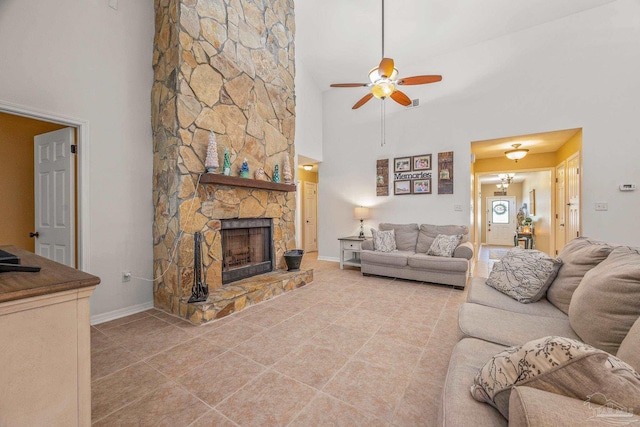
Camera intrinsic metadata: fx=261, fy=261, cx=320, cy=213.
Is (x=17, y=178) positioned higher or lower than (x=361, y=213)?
higher

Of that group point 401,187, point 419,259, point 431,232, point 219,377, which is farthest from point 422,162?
point 219,377

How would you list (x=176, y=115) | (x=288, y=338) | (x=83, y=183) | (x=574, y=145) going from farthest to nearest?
(x=574, y=145) < (x=176, y=115) < (x=83, y=183) < (x=288, y=338)

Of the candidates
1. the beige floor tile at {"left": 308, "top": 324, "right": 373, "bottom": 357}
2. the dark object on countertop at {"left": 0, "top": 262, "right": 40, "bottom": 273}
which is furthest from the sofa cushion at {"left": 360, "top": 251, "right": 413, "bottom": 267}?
the dark object on countertop at {"left": 0, "top": 262, "right": 40, "bottom": 273}

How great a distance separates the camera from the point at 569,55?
12.7 ft

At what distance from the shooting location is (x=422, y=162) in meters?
4.96

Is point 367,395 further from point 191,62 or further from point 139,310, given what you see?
point 191,62

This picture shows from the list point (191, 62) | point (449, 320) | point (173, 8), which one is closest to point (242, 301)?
point (449, 320)

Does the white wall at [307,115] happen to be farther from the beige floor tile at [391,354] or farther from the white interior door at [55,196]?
the beige floor tile at [391,354]

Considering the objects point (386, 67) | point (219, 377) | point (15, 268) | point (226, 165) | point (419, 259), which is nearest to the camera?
point (15, 268)

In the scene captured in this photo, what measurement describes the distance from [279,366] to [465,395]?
1340mm

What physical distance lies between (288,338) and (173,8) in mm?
3658

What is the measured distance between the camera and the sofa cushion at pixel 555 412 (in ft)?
1.89

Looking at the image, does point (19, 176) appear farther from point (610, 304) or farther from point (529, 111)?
point (529, 111)

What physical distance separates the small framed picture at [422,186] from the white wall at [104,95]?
429 cm
